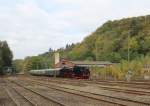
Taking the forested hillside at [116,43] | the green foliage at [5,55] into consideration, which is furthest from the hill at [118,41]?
the green foliage at [5,55]

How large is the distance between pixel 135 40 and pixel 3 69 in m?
46.5

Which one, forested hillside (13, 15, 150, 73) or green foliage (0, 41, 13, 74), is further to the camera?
forested hillside (13, 15, 150, 73)

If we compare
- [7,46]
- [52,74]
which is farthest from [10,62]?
[52,74]

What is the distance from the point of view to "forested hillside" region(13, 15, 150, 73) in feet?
432

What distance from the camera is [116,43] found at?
514 ft

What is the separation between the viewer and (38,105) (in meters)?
19.0

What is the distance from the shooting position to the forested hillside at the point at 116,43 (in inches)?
5187

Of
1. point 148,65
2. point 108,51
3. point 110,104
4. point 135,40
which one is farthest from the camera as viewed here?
point 108,51

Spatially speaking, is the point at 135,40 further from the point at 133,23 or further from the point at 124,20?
the point at 124,20

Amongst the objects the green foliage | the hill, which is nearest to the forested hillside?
the hill

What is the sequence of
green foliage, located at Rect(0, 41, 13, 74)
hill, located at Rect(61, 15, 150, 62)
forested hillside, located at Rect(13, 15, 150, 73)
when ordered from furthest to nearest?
forested hillside, located at Rect(13, 15, 150, 73), hill, located at Rect(61, 15, 150, 62), green foliage, located at Rect(0, 41, 13, 74)

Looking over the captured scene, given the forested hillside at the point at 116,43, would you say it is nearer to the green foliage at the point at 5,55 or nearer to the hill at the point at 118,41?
the hill at the point at 118,41

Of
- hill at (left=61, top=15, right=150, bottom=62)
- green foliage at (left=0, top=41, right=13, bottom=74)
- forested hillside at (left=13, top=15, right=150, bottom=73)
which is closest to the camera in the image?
green foliage at (left=0, top=41, right=13, bottom=74)

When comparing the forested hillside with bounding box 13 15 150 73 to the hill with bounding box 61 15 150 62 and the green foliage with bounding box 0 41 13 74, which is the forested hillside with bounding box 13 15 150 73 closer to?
the hill with bounding box 61 15 150 62
